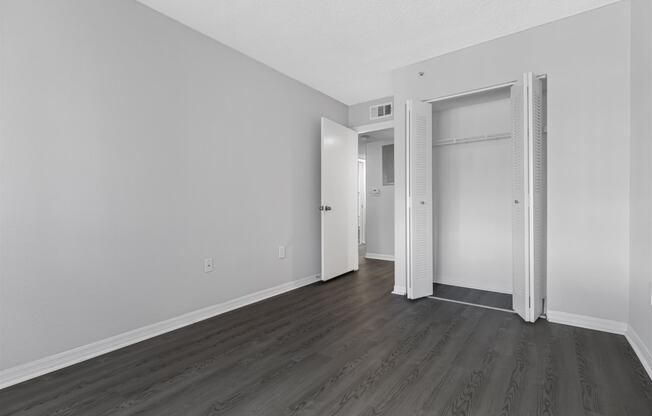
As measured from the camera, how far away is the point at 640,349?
211 cm

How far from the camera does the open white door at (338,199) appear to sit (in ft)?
13.6

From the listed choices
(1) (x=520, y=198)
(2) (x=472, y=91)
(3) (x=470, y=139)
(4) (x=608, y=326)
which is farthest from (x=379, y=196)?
(4) (x=608, y=326)

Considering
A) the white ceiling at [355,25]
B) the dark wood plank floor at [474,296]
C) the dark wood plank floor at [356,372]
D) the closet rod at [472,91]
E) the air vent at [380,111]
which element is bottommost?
the dark wood plank floor at [474,296]

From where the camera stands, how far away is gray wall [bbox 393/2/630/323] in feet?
8.18

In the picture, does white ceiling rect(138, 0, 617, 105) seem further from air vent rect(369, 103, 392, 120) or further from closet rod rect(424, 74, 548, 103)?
air vent rect(369, 103, 392, 120)

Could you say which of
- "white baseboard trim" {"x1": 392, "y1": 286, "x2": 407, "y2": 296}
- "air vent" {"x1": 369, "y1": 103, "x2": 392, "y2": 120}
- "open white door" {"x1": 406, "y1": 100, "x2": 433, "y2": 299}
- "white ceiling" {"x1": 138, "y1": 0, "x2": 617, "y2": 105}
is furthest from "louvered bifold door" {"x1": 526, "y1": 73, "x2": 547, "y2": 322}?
"air vent" {"x1": 369, "y1": 103, "x2": 392, "y2": 120}

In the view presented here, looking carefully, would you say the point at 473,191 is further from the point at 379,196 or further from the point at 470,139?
the point at 379,196

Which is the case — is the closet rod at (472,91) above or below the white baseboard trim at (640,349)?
above

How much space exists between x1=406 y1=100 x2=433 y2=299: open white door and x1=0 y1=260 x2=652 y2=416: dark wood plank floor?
60cm

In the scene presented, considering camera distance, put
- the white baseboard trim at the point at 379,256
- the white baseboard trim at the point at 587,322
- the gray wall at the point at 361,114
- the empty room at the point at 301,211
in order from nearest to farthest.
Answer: the empty room at the point at 301,211 < the white baseboard trim at the point at 587,322 < the gray wall at the point at 361,114 < the white baseboard trim at the point at 379,256

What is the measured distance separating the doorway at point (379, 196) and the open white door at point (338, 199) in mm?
1240

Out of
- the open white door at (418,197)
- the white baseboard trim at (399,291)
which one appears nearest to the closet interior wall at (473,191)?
the open white door at (418,197)

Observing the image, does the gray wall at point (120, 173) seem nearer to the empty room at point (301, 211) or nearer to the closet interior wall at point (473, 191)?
the empty room at point (301, 211)

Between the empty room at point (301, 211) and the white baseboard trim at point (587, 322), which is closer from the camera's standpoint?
the empty room at point (301, 211)
